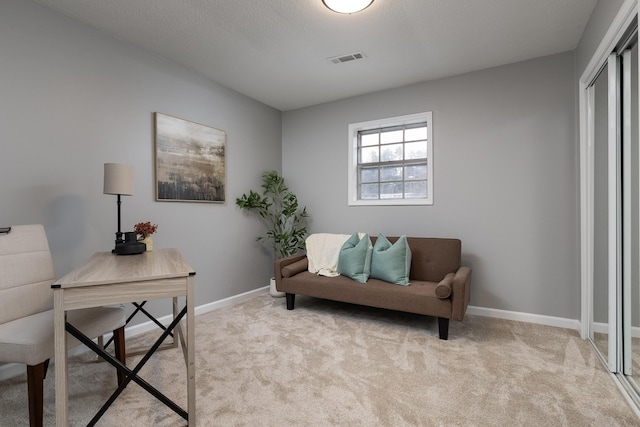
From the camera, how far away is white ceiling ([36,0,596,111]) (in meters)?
2.27

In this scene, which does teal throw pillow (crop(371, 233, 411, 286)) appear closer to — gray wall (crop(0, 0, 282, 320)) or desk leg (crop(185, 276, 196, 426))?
gray wall (crop(0, 0, 282, 320))

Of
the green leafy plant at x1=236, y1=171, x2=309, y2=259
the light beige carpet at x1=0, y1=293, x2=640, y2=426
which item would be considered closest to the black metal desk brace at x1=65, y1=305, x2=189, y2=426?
the light beige carpet at x1=0, y1=293, x2=640, y2=426

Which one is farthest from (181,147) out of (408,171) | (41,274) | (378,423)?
(378,423)

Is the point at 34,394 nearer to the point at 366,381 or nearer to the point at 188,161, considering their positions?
the point at 366,381

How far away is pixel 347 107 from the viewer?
4.12 meters

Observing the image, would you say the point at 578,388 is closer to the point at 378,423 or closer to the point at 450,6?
the point at 378,423

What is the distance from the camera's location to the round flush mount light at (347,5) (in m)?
2.12

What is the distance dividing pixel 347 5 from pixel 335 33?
1.51 feet

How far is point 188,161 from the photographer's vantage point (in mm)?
Answer: 3250

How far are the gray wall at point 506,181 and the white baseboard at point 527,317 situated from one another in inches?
1.9

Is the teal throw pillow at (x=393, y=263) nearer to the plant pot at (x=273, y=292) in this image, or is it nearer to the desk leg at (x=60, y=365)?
the plant pot at (x=273, y=292)

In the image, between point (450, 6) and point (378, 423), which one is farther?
point (450, 6)

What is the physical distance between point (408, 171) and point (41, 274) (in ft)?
11.8

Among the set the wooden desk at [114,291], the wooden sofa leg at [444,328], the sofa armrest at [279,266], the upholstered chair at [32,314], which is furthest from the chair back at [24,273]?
the wooden sofa leg at [444,328]
